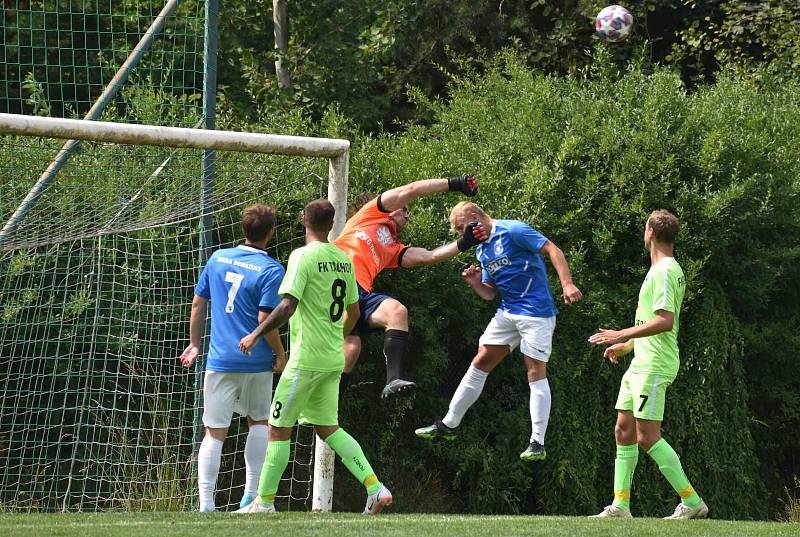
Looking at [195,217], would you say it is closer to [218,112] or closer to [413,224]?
[413,224]

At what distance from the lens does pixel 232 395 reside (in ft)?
24.8

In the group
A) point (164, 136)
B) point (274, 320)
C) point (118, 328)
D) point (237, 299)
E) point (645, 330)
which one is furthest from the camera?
point (118, 328)

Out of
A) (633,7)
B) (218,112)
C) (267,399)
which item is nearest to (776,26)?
(633,7)

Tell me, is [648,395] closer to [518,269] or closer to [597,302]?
[518,269]

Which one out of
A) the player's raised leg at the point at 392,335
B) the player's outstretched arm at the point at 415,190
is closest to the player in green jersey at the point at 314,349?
the player's raised leg at the point at 392,335

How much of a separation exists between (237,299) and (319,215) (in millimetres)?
784

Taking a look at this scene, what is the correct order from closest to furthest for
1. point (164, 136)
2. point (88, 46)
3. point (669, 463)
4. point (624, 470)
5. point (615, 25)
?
point (669, 463)
point (624, 470)
point (164, 136)
point (615, 25)
point (88, 46)

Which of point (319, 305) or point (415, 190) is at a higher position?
point (415, 190)

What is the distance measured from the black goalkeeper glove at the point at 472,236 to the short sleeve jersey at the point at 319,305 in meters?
1.20

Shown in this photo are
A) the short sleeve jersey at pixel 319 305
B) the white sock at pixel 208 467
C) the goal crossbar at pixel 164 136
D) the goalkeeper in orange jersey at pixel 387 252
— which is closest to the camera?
the short sleeve jersey at pixel 319 305

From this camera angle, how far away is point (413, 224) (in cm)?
984

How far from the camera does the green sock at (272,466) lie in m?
7.27

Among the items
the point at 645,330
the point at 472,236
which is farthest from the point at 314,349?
the point at 645,330

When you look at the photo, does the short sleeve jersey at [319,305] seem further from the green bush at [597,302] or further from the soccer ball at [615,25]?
the soccer ball at [615,25]
